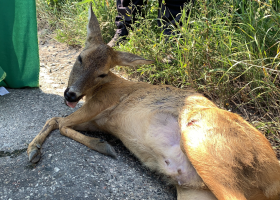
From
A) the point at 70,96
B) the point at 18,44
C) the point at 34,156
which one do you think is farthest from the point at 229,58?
the point at 18,44

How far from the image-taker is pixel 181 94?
354 centimetres

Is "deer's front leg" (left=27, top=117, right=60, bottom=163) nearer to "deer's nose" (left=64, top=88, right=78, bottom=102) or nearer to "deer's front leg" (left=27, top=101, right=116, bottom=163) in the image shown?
"deer's front leg" (left=27, top=101, right=116, bottom=163)

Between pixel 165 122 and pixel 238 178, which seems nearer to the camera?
pixel 238 178

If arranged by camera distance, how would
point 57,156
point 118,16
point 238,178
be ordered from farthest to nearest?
point 118,16 < point 57,156 < point 238,178

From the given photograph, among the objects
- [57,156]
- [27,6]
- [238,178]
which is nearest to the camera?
[238,178]

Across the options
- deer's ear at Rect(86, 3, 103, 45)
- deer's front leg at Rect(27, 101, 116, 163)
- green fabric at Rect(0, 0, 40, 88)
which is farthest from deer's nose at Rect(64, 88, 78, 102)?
green fabric at Rect(0, 0, 40, 88)

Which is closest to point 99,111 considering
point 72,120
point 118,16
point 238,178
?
point 72,120

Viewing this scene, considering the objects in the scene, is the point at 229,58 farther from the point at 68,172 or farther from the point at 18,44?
the point at 18,44

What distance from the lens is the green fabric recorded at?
4480mm

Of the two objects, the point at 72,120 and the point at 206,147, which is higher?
the point at 206,147

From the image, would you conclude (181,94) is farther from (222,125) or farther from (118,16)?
(118,16)

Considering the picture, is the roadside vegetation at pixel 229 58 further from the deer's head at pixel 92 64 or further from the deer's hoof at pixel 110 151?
the deer's hoof at pixel 110 151

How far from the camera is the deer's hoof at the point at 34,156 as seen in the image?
294 cm

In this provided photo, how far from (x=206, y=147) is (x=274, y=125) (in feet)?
5.04
